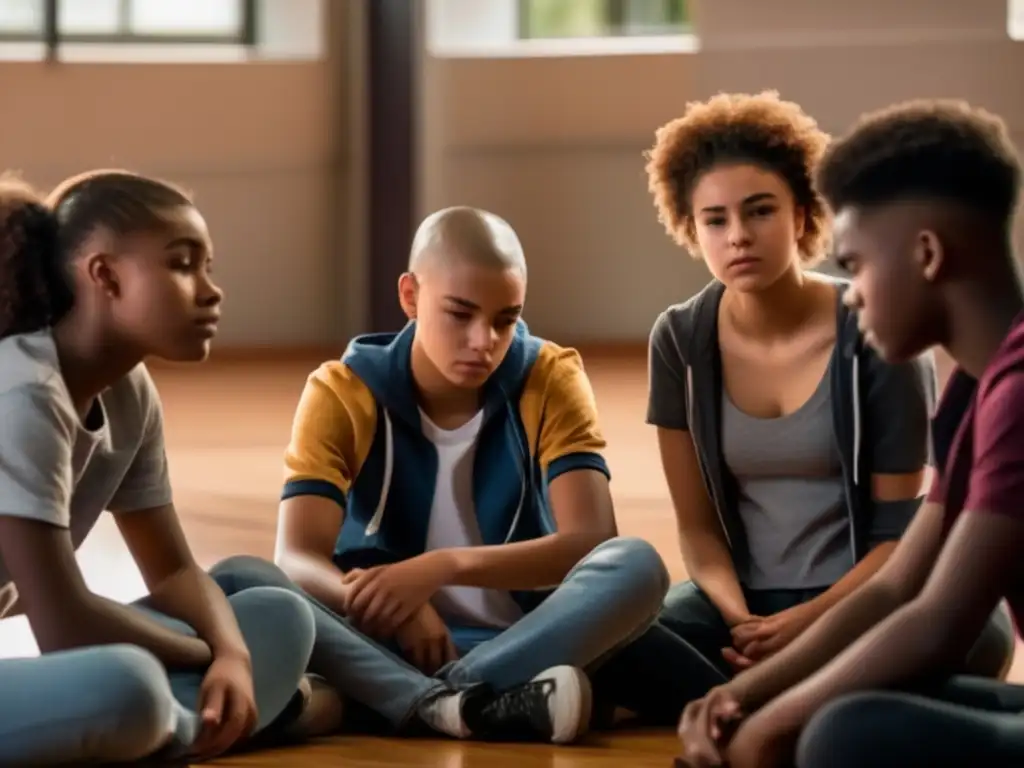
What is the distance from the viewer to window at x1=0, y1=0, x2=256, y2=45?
5852 millimetres

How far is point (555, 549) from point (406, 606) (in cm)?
19

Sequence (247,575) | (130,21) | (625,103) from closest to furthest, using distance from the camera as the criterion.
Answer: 1. (247,575)
2. (130,21)
3. (625,103)

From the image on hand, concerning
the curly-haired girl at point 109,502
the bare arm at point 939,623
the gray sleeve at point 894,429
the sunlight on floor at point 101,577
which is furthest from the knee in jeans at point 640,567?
the sunlight on floor at point 101,577

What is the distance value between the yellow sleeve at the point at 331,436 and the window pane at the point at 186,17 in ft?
13.3

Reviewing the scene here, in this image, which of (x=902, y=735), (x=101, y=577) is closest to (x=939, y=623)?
(x=902, y=735)

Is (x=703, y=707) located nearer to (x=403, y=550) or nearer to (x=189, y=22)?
(x=403, y=550)

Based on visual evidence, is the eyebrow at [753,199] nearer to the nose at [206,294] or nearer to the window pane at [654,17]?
the nose at [206,294]

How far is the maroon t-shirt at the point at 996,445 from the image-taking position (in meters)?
1.41

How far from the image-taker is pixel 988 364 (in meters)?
1.53

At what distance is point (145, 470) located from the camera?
1875mm

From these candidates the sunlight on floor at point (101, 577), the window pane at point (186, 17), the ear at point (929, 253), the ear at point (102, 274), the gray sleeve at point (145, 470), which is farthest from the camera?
the window pane at point (186, 17)

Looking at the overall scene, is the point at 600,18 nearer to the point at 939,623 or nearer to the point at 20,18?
the point at 20,18

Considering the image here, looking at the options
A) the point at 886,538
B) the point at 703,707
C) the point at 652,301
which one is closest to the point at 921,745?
the point at 703,707

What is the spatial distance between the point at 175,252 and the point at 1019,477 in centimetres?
84
